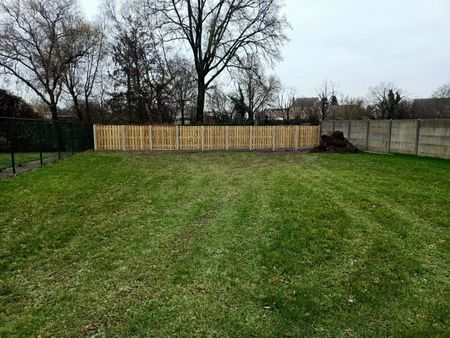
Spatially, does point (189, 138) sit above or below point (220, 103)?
below

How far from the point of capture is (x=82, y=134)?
632 inches

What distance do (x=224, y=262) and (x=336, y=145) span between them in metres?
15.2

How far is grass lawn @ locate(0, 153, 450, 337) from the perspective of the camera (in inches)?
96.7

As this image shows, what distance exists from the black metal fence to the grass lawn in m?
3.81

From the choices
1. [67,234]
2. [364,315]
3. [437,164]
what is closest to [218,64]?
[437,164]

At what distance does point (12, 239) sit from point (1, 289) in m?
1.40

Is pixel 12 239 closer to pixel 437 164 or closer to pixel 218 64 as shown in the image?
pixel 437 164

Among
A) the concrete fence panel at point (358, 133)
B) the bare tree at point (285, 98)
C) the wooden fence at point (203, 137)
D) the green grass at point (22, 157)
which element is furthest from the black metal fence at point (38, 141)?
the bare tree at point (285, 98)

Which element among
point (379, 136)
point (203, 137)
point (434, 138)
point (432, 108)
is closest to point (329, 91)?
point (432, 108)

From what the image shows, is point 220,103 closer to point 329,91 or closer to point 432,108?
point 329,91

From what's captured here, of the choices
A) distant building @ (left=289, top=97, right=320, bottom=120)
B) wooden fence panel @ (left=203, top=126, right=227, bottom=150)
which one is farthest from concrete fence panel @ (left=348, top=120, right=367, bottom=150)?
distant building @ (left=289, top=97, right=320, bottom=120)

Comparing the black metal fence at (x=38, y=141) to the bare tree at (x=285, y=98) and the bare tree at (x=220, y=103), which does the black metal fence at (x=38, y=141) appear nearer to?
the bare tree at (x=220, y=103)

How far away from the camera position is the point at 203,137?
1898 cm

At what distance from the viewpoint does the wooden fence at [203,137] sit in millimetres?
18016
